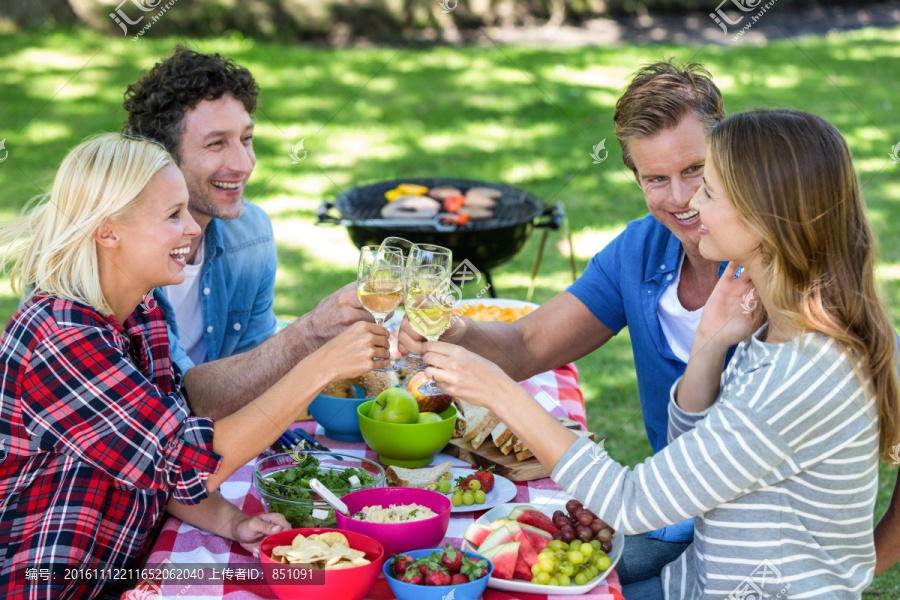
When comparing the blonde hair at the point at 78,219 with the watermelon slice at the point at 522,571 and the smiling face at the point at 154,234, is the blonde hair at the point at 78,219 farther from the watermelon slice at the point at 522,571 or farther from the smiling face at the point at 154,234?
the watermelon slice at the point at 522,571

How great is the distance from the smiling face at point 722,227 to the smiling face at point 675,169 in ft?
1.66

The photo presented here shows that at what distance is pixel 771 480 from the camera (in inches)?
88.0

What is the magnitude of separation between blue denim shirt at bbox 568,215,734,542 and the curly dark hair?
1.59 meters

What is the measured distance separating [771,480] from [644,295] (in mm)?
1032

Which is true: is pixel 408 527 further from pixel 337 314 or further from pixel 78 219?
pixel 78 219

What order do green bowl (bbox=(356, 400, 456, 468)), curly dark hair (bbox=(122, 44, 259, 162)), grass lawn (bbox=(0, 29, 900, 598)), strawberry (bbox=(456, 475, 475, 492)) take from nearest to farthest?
A: strawberry (bbox=(456, 475, 475, 492)), green bowl (bbox=(356, 400, 456, 468)), curly dark hair (bbox=(122, 44, 259, 162)), grass lawn (bbox=(0, 29, 900, 598))

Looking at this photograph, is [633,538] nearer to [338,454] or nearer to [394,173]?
[338,454]

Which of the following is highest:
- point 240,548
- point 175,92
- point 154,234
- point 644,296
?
point 175,92

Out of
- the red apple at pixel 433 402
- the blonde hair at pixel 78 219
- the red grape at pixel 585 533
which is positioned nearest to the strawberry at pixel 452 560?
the red grape at pixel 585 533

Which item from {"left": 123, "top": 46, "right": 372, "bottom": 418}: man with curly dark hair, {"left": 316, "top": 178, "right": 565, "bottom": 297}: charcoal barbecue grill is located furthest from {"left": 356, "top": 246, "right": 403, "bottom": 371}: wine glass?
{"left": 316, "top": 178, "right": 565, "bottom": 297}: charcoal barbecue grill

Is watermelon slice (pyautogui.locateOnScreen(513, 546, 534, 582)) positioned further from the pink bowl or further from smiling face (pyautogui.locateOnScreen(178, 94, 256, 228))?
smiling face (pyautogui.locateOnScreen(178, 94, 256, 228))

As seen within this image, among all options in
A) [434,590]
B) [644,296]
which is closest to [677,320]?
[644,296]

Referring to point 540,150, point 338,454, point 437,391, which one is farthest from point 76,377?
point 540,150

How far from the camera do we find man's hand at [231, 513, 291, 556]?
2.34 metres
